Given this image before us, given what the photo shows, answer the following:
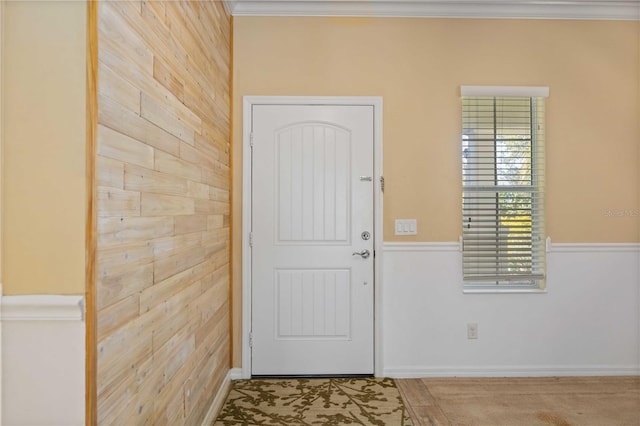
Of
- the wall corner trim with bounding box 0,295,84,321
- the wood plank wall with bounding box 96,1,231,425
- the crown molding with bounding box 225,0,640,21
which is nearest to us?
the wall corner trim with bounding box 0,295,84,321

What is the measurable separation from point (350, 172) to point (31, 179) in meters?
2.07

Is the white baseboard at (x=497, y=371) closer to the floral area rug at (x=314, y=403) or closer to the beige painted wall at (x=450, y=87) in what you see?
the floral area rug at (x=314, y=403)

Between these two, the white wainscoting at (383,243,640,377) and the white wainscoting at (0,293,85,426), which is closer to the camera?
the white wainscoting at (0,293,85,426)

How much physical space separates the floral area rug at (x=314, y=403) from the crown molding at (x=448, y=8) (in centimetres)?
267

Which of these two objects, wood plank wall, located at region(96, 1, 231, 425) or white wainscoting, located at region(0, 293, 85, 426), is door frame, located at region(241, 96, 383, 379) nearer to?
wood plank wall, located at region(96, 1, 231, 425)

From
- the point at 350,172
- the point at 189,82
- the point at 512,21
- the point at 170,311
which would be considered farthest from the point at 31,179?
the point at 512,21

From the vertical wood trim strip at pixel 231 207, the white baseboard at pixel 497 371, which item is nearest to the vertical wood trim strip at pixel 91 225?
the vertical wood trim strip at pixel 231 207

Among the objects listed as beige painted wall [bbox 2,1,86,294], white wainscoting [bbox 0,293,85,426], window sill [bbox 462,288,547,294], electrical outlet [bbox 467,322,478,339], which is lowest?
electrical outlet [bbox 467,322,478,339]

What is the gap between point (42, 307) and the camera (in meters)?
1.03

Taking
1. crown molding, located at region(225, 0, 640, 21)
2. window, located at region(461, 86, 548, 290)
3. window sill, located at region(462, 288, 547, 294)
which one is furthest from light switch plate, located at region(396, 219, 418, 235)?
crown molding, located at region(225, 0, 640, 21)

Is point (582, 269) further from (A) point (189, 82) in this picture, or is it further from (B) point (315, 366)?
(A) point (189, 82)

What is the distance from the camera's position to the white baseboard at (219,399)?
220cm

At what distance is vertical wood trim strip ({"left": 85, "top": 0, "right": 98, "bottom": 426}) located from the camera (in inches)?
40.7

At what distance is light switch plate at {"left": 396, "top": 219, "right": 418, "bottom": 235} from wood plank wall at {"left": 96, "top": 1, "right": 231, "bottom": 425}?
1.29 metres
